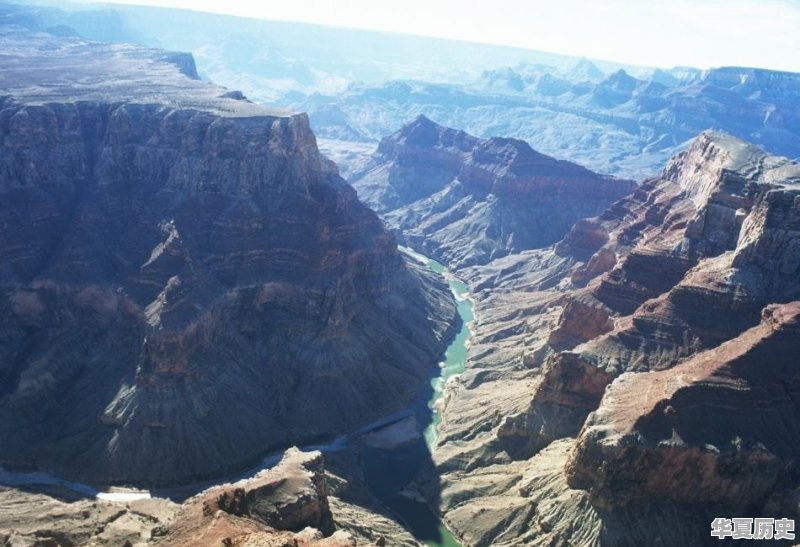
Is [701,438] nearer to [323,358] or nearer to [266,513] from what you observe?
[266,513]

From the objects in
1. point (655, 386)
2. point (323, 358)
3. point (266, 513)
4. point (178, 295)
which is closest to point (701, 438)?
point (655, 386)

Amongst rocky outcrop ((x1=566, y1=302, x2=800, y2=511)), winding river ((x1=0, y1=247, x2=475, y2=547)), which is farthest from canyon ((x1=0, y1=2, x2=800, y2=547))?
winding river ((x1=0, y1=247, x2=475, y2=547))

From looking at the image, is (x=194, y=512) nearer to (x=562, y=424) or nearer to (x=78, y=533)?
(x=78, y=533)

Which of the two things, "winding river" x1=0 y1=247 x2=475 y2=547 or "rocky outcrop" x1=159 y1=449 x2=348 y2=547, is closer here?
"rocky outcrop" x1=159 y1=449 x2=348 y2=547

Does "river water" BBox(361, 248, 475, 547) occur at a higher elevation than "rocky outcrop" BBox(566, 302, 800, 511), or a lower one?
lower

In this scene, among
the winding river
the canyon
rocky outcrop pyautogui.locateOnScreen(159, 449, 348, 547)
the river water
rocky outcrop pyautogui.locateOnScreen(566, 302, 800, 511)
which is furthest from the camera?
the winding river

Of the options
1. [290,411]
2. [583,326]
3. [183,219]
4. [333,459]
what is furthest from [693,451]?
[183,219]

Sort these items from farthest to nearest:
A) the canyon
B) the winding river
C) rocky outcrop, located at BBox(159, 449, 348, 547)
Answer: the winding river < the canyon < rocky outcrop, located at BBox(159, 449, 348, 547)

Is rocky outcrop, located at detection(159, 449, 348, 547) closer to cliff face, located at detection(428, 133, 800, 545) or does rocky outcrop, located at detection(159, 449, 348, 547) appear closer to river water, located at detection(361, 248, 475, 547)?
river water, located at detection(361, 248, 475, 547)

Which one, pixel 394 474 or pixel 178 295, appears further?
pixel 178 295
